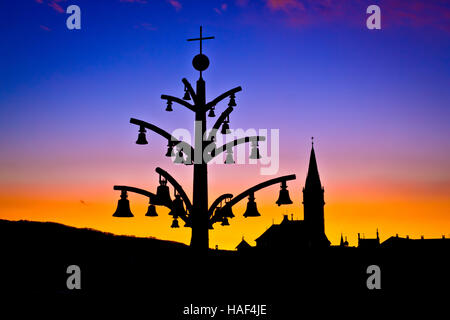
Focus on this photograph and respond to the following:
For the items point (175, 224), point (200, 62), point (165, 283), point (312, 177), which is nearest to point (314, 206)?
point (312, 177)

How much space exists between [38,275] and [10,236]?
12691mm

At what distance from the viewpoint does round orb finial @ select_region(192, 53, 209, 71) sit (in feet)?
33.6

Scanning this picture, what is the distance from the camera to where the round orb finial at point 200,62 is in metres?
10.2

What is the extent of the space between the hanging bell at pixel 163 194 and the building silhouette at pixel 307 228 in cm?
10209

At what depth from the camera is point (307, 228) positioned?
114938 mm

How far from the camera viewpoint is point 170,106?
10203 mm

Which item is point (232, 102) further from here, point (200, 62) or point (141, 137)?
point (141, 137)

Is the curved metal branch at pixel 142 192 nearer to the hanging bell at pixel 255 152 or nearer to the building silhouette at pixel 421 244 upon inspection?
the hanging bell at pixel 255 152

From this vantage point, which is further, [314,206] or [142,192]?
[314,206]

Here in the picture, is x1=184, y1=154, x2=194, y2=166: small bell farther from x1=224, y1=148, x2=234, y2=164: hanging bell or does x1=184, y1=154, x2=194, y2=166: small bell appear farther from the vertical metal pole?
x1=224, y1=148, x2=234, y2=164: hanging bell

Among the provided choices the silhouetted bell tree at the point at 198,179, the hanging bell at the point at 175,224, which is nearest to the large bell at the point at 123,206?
the silhouetted bell tree at the point at 198,179

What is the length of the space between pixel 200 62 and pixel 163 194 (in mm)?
2969

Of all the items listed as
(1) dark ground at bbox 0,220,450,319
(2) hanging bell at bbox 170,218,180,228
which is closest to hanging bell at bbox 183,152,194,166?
(1) dark ground at bbox 0,220,450,319
